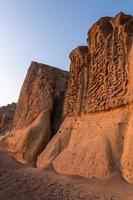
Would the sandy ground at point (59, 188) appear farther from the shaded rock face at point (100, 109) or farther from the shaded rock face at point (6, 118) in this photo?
the shaded rock face at point (6, 118)

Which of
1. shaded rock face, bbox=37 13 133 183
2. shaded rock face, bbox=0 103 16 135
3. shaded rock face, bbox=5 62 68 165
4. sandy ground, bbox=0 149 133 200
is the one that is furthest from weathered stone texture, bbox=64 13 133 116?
shaded rock face, bbox=0 103 16 135

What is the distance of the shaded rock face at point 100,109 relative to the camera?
20.1 ft

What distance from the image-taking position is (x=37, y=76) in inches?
450

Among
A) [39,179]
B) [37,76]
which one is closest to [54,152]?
[39,179]

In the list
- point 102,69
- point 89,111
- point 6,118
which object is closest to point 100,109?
point 89,111

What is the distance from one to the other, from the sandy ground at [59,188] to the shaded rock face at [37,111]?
273cm

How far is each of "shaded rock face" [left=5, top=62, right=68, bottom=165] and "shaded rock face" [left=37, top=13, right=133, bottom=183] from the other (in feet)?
2.33

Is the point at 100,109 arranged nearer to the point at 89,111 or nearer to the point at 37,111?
the point at 89,111

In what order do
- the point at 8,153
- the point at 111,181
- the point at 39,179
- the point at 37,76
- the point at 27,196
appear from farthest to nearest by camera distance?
the point at 37,76 < the point at 8,153 < the point at 39,179 < the point at 111,181 < the point at 27,196

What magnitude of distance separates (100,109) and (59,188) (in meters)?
2.54

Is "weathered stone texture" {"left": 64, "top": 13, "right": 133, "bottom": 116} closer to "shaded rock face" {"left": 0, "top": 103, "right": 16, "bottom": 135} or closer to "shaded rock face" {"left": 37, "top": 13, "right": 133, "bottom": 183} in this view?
"shaded rock face" {"left": 37, "top": 13, "right": 133, "bottom": 183}

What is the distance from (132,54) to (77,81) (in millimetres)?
2682

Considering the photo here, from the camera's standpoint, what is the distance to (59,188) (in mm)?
5406

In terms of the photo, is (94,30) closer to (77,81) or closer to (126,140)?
(77,81)
